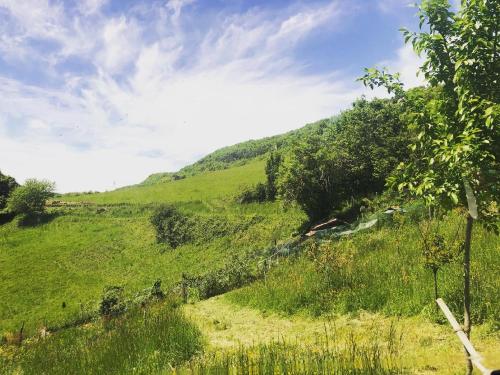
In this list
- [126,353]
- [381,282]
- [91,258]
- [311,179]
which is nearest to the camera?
[126,353]

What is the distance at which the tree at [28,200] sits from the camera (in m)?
67.6

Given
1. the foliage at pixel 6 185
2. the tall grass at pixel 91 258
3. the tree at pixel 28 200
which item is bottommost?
the tall grass at pixel 91 258

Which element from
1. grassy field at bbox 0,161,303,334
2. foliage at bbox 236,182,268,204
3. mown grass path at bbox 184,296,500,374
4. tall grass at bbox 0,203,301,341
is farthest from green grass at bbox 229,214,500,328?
foliage at bbox 236,182,268,204

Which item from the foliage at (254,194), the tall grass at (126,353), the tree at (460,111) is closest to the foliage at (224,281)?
the tall grass at (126,353)

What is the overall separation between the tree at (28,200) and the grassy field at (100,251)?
2.51 m

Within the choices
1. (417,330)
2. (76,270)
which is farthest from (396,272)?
(76,270)

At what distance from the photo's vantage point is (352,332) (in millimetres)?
8547

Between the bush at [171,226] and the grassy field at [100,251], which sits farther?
the bush at [171,226]

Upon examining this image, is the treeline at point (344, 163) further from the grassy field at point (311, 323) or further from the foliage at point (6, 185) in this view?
the foliage at point (6, 185)

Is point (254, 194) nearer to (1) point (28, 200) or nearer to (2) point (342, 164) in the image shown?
(2) point (342, 164)

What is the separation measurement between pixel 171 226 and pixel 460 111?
49.4m

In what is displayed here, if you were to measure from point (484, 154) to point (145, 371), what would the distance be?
26.5 ft

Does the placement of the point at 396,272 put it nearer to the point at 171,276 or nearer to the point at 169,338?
the point at 169,338

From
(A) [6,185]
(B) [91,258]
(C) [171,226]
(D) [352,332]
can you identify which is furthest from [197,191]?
(D) [352,332]
